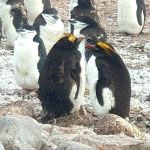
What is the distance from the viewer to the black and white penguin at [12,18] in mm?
10492

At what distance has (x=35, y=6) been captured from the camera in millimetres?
12297

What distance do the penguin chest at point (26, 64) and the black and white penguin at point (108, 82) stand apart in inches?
48.3

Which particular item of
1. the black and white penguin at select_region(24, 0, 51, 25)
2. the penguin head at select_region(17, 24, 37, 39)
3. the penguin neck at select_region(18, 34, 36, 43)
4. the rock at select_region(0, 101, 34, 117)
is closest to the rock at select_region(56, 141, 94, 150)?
the rock at select_region(0, 101, 34, 117)

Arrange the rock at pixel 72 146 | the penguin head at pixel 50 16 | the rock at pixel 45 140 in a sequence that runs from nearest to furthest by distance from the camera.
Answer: the rock at pixel 72 146
the rock at pixel 45 140
the penguin head at pixel 50 16

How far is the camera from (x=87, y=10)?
10555 mm

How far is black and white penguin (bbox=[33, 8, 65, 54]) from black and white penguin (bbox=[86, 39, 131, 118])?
8.04 feet

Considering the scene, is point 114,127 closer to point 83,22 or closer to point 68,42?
point 68,42

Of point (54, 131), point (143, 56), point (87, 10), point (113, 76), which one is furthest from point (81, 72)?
point (87, 10)

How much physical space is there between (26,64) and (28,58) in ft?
0.27

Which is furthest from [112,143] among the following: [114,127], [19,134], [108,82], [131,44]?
[131,44]

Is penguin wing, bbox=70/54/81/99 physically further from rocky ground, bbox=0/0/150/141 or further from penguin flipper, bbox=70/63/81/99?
rocky ground, bbox=0/0/150/141

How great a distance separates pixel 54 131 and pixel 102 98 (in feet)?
4.68

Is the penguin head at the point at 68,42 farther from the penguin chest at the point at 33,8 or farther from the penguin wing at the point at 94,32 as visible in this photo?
the penguin chest at the point at 33,8

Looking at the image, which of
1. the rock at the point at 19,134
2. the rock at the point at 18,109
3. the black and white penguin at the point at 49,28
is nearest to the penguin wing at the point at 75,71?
the rock at the point at 18,109
